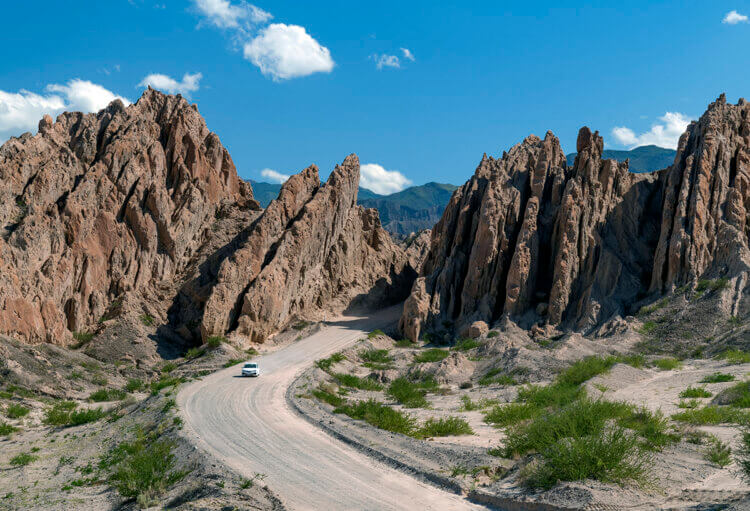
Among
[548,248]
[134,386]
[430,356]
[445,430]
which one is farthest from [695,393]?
[134,386]

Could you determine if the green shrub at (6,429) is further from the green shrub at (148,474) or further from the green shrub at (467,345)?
the green shrub at (467,345)

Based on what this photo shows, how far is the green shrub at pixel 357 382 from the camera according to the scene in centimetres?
3153

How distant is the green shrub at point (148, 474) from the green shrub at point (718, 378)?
900 inches

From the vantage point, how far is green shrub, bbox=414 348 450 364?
1492 inches

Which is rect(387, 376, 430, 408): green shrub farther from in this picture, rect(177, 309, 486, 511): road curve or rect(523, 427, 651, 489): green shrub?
rect(523, 427, 651, 489): green shrub

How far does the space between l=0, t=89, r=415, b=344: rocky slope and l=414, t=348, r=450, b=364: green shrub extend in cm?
1347

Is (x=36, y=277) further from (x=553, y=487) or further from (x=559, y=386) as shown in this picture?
(x=553, y=487)

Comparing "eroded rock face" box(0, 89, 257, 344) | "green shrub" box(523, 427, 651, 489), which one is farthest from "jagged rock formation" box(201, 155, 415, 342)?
"green shrub" box(523, 427, 651, 489)

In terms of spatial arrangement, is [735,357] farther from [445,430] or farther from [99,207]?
[99,207]

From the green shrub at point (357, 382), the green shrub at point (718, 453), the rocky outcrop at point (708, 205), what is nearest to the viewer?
the green shrub at point (718, 453)

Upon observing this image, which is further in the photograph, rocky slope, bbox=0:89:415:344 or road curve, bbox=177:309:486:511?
rocky slope, bbox=0:89:415:344

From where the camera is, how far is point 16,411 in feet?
88.4

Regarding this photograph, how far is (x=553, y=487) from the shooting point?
1206 centimetres

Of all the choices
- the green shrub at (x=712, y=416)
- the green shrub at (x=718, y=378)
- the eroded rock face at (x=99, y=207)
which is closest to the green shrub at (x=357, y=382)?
the green shrub at (x=718, y=378)
